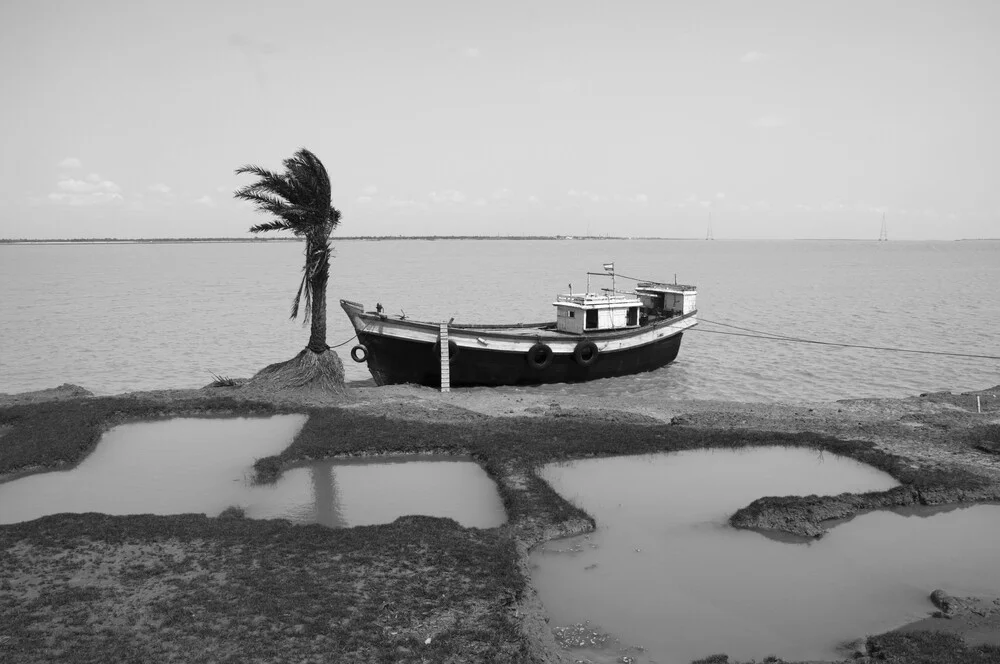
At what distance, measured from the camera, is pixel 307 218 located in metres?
21.0

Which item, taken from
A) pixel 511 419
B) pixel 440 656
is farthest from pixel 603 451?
pixel 440 656

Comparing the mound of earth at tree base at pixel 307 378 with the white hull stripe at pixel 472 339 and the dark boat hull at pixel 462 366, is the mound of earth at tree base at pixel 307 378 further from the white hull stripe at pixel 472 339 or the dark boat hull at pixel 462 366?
the dark boat hull at pixel 462 366

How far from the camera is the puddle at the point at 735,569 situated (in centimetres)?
841

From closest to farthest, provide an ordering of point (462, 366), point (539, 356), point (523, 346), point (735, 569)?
point (735, 569) < point (462, 366) < point (523, 346) < point (539, 356)

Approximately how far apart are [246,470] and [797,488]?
A: 10.2m

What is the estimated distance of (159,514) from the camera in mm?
11727

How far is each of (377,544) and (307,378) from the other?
10613 mm

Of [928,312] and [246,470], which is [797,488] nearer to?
[246,470]

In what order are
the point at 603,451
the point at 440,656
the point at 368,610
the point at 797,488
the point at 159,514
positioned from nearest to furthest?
1. the point at 440,656
2. the point at 368,610
3. the point at 159,514
4. the point at 797,488
5. the point at 603,451

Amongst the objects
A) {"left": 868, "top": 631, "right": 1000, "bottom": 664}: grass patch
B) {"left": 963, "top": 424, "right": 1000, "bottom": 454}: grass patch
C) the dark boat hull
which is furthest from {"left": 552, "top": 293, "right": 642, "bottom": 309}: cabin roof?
{"left": 868, "top": 631, "right": 1000, "bottom": 664}: grass patch

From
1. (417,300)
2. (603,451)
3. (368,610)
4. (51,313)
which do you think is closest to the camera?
(368,610)

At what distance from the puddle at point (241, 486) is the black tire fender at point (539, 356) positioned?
7.94 metres

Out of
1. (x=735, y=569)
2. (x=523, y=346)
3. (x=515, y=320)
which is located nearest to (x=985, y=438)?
(x=735, y=569)

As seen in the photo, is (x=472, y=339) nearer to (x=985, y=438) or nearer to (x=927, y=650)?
(x=985, y=438)
